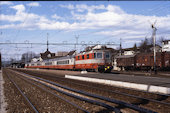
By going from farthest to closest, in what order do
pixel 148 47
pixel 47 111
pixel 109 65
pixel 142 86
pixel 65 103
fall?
pixel 148 47
pixel 109 65
pixel 142 86
pixel 65 103
pixel 47 111

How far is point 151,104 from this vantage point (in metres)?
8.21

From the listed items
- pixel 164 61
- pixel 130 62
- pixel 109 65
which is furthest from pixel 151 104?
pixel 130 62

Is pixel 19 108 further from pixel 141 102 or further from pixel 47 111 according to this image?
pixel 141 102

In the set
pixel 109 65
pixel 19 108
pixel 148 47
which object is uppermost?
pixel 148 47

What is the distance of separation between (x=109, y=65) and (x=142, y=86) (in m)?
14.0

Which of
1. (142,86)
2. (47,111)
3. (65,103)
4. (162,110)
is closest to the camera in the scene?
(162,110)

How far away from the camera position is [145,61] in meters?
34.6

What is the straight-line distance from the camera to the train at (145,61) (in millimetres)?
32094

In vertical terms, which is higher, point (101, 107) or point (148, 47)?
point (148, 47)

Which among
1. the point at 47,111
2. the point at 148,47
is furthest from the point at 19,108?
the point at 148,47

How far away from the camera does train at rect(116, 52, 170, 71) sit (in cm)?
3209

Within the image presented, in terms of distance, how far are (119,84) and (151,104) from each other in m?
6.85

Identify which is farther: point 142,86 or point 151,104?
point 142,86

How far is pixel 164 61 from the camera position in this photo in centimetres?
3212
